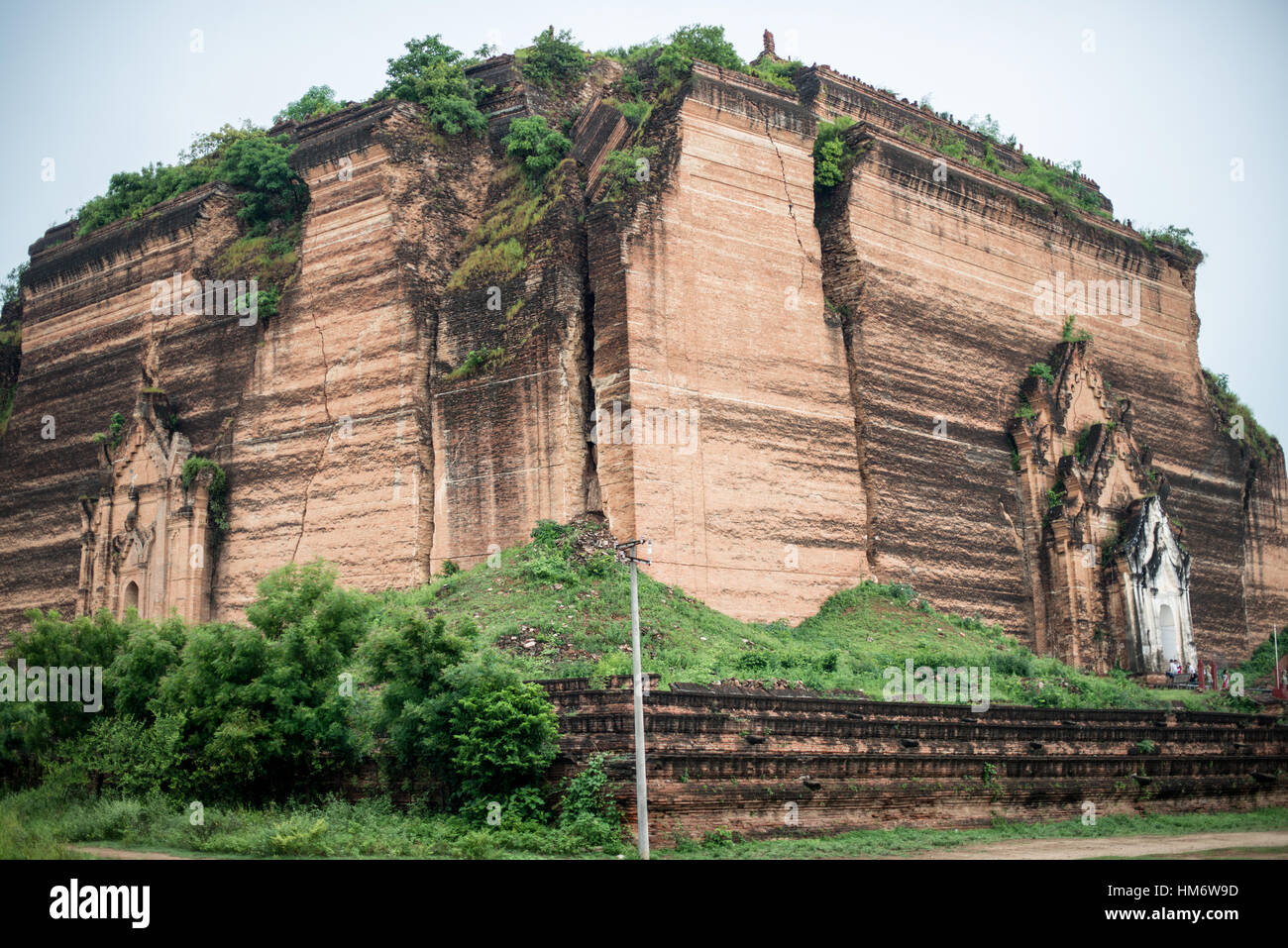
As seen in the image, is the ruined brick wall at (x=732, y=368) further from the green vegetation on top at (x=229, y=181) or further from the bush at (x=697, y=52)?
the green vegetation on top at (x=229, y=181)

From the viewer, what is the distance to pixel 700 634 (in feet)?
83.3

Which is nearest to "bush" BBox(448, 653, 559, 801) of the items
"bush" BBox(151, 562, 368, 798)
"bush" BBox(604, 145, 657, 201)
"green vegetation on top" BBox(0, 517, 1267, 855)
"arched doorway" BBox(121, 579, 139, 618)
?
"green vegetation on top" BBox(0, 517, 1267, 855)

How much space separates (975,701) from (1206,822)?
158 inches

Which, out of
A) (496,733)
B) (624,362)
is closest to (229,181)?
(624,362)

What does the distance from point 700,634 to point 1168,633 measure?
1582 cm

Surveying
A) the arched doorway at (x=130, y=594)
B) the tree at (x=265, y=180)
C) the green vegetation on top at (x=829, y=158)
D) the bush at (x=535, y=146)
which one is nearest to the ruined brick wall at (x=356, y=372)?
the tree at (x=265, y=180)

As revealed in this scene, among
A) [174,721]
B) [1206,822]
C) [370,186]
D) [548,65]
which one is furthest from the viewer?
[548,65]

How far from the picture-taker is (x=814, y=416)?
1193 inches

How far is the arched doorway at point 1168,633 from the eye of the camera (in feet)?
117

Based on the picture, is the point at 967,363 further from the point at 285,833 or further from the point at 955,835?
→ the point at 285,833

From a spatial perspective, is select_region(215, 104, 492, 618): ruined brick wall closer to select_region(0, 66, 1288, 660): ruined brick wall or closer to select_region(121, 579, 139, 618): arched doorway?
select_region(0, 66, 1288, 660): ruined brick wall

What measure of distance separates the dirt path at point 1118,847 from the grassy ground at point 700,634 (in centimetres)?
457
